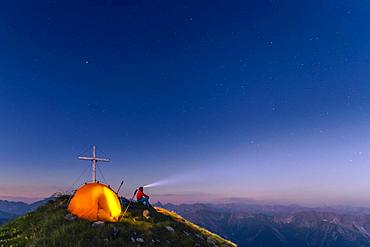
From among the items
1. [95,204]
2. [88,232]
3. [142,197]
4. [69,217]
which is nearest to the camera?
[88,232]

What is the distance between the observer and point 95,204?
82.7 ft

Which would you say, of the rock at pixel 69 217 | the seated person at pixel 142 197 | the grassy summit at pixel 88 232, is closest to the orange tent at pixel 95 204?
the rock at pixel 69 217

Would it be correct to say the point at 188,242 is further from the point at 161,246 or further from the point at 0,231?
the point at 0,231

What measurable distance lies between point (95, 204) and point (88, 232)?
5.23m

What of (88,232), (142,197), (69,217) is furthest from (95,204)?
(142,197)

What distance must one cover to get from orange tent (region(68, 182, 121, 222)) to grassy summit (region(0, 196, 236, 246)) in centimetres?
96

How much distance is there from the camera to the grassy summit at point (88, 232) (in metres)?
19.0

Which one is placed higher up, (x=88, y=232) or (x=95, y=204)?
(x=95, y=204)

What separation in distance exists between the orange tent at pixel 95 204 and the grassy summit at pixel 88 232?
958mm

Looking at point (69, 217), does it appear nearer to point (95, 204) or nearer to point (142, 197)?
point (95, 204)

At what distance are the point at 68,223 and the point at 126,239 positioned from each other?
509cm

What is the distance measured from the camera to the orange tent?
24.9 m

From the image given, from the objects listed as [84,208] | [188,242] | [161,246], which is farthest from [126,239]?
[84,208]

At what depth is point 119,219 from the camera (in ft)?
84.5
